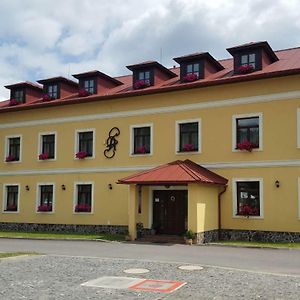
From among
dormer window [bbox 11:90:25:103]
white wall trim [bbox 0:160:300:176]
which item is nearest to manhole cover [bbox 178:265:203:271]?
white wall trim [bbox 0:160:300:176]

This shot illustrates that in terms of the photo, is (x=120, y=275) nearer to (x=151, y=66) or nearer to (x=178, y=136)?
(x=178, y=136)

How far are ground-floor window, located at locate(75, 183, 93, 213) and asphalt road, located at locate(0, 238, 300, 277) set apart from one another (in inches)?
185

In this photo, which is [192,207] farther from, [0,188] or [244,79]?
[0,188]

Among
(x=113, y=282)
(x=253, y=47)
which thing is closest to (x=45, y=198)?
(x=253, y=47)

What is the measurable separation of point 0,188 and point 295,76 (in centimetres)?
1806

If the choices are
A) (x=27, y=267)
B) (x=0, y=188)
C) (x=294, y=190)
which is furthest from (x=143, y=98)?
(x=27, y=267)

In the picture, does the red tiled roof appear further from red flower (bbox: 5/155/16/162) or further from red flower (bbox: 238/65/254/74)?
red flower (bbox: 5/155/16/162)

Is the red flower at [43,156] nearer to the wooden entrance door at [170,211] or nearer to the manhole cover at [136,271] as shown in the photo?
the wooden entrance door at [170,211]

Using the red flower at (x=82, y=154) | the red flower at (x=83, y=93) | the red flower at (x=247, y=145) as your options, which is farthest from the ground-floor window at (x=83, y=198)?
the red flower at (x=247, y=145)

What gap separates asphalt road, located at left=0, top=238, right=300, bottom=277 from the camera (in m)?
13.5

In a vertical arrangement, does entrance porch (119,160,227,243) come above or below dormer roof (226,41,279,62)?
below

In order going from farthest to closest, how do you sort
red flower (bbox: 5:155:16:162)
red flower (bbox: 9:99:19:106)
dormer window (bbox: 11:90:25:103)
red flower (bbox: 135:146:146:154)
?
1. dormer window (bbox: 11:90:25:103)
2. red flower (bbox: 9:99:19:106)
3. red flower (bbox: 5:155:16:162)
4. red flower (bbox: 135:146:146:154)

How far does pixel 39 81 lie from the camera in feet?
94.4

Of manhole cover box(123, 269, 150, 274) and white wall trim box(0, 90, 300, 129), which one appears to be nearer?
manhole cover box(123, 269, 150, 274)
